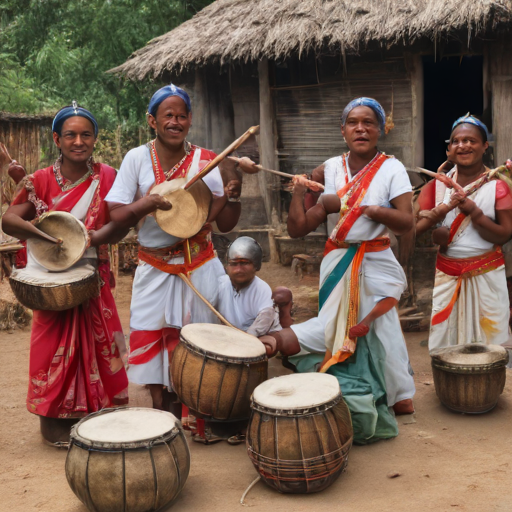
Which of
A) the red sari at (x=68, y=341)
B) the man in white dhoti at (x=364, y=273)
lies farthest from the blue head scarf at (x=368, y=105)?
the red sari at (x=68, y=341)

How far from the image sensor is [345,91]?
871 centimetres

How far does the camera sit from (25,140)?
38.6ft

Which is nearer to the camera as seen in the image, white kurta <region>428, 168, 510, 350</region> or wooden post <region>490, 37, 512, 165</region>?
white kurta <region>428, 168, 510, 350</region>

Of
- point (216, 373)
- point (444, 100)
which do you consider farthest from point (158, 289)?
point (444, 100)

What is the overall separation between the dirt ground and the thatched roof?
13.6 ft

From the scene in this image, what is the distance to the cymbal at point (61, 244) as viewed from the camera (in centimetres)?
411

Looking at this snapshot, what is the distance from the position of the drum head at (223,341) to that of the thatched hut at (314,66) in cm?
455

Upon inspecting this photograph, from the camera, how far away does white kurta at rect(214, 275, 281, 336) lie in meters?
4.55

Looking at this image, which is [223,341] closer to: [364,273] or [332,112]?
[364,273]

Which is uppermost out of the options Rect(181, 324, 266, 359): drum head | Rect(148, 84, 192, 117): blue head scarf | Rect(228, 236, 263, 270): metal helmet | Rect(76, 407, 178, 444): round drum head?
Rect(148, 84, 192, 117): blue head scarf

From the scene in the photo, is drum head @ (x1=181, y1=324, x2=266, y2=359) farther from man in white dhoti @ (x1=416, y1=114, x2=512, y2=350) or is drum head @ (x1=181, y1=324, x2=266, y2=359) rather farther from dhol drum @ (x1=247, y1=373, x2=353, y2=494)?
man in white dhoti @ (x1=416, y1=114, x2=512, y2=350)

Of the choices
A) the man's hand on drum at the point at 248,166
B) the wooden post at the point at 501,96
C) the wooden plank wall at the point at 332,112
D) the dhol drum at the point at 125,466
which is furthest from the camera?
the wooden plank wall at the point at 332,112

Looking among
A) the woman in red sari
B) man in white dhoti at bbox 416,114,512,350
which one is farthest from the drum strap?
the woman in red sari

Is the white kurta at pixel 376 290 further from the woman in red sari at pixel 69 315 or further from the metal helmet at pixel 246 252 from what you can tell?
the woman in red sari at pixel 69 315
